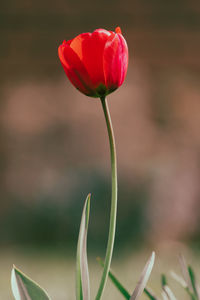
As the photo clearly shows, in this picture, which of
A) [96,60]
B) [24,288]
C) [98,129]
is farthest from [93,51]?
[98,129]

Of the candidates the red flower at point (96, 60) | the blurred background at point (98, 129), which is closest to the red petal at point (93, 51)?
the red flower at point (96, 60)

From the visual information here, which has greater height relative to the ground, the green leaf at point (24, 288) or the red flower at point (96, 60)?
the red flower at point (96, 60)

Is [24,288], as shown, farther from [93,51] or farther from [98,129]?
[98,129]

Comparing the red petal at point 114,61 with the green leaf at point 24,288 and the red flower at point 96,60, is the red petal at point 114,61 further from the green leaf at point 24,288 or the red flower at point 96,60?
the green leaf at point 24,288

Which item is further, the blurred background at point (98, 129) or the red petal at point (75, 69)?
the blurred background at point (98, 129)

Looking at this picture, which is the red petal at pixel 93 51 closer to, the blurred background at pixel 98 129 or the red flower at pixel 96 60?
the red flower at pixel 96 60

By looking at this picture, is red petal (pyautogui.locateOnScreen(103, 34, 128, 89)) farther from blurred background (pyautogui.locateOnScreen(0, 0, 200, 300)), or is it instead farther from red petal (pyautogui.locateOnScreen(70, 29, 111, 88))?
blurred background (pyautogui.locateOnScreen(0, 0, 200, 300))

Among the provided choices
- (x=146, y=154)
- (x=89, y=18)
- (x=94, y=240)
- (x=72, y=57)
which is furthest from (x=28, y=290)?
(x=89, y=18)
